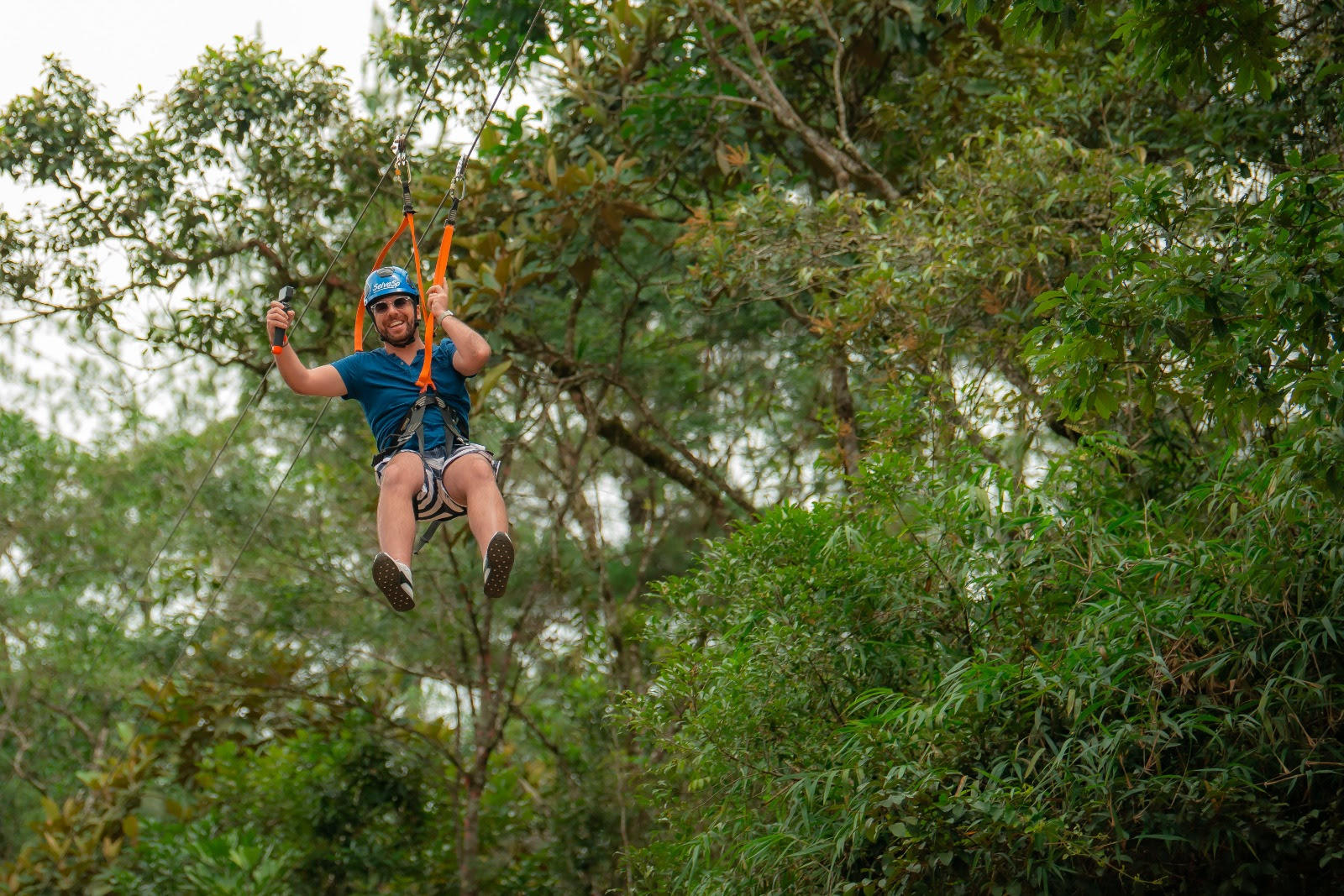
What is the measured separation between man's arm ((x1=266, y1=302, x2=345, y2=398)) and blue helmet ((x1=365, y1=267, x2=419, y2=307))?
24 centimetres

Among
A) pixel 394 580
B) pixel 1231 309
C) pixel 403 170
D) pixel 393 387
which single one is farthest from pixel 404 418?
pixel 1231 309

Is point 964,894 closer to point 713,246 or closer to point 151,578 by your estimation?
point 713,246

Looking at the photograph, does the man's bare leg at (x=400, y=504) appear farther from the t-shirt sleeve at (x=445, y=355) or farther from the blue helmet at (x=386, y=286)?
the blue helmet at (x=386, y=286)

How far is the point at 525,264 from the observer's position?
6883mm

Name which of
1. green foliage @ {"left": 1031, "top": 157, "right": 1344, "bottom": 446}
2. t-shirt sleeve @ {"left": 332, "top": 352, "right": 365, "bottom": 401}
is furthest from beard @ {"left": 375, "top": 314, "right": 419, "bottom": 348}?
green foliage @ {"left": 1031, "top": 157, "right": 1344, "bottom": 446}

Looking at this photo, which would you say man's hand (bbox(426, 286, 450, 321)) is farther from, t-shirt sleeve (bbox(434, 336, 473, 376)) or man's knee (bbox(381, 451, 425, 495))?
man's knee (bbox(381, 451, 425, 495))

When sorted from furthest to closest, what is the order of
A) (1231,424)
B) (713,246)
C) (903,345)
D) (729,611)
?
(713,246), (903,345), (729,611), (1231,424)

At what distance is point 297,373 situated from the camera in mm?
3816

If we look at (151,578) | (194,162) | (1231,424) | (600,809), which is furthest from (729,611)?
(151,578)

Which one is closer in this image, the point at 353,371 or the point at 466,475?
the point at 466,475

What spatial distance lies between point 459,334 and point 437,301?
0.12 metres

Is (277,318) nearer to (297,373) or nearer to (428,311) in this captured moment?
(297,373)

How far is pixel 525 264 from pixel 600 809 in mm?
3329

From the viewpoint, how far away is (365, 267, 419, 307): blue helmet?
12.9 ft
